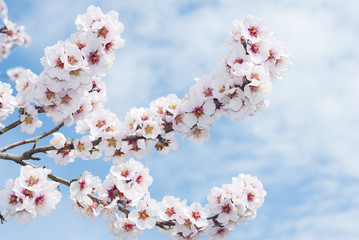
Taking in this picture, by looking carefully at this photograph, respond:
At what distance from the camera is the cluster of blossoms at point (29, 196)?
4375mm

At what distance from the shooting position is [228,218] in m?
5.29

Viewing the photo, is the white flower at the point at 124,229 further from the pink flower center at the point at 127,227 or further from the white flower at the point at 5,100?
the white flower at the point at 5,100

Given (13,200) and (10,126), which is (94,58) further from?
(13,200)

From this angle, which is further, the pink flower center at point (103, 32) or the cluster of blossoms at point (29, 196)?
the pink flower center at point (103, 32)

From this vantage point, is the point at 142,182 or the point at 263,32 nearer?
the point at 263,32

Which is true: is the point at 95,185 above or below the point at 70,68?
below

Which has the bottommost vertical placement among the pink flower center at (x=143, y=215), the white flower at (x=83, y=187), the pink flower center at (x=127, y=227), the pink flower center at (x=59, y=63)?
the pink flower center at (x=127, y=227)

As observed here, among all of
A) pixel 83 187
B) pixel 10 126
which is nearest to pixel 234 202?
pixel 83 187

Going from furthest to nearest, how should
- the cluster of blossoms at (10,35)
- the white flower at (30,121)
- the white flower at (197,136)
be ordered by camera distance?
the cluster of blossoms at (10,35)
the white flower at (30,121)
the white flower at (197,136)

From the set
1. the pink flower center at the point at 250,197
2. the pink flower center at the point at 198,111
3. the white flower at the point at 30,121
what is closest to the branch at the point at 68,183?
the white flower at the point at 30,121

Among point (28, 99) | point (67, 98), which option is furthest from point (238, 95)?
point (28, 99)

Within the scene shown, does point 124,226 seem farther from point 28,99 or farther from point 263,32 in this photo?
point 263,32

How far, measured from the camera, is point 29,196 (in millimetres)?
4395

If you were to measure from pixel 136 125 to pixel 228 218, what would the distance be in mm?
1727
